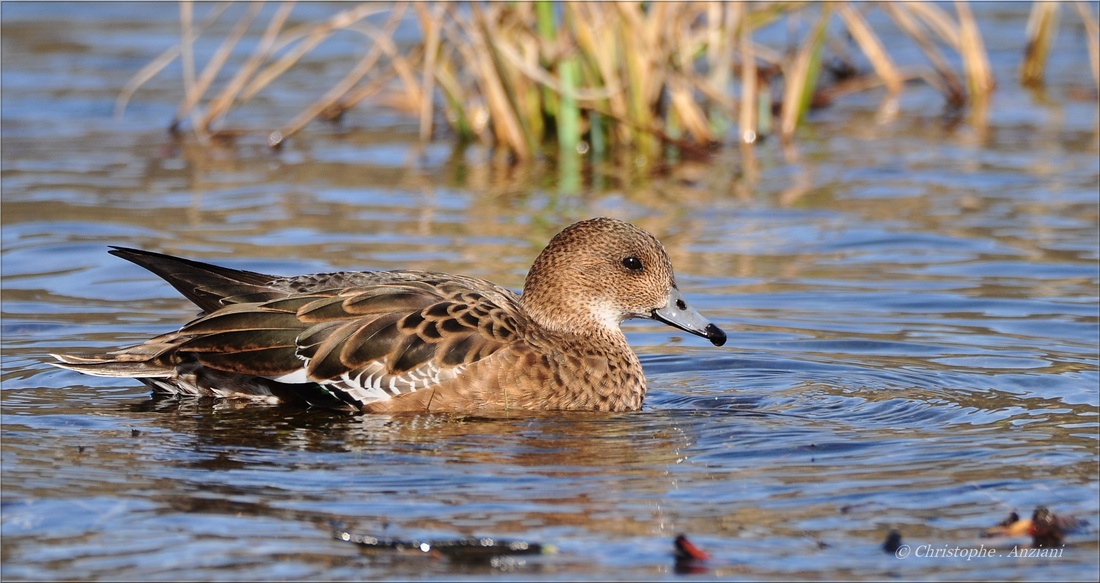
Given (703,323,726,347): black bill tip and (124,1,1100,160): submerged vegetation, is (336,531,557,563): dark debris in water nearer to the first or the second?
(703,323,726,347): black bill tip

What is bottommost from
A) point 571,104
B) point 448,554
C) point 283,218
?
point 448,554

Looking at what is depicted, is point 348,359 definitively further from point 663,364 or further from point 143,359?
point 663,364

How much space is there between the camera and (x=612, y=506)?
4938mm

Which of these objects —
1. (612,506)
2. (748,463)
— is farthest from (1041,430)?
(612,506)

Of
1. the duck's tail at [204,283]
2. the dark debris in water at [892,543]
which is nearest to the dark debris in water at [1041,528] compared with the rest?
the dark debris in water at [892,543]

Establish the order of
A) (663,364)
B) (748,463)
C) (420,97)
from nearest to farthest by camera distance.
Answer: (748,463), (663,364), (420,97)

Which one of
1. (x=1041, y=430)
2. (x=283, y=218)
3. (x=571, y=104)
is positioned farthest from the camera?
(x=571, y=104)

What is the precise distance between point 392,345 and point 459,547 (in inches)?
67.5

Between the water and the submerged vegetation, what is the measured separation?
1.10 feet

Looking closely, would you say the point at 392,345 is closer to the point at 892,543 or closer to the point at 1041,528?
the point at 892,543

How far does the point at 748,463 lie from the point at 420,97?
767cm

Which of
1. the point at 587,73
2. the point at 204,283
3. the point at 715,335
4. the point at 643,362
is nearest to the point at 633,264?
the point at 715,335

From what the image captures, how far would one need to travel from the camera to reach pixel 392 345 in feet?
20.2

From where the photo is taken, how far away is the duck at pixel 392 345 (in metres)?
6.20
